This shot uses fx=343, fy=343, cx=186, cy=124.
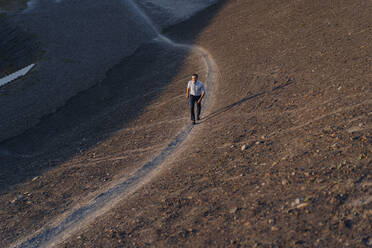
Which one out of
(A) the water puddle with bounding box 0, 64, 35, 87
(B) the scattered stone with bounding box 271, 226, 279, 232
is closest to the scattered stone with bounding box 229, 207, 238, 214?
(B) the scattered stone with bounding box 271, 226, 279, 232

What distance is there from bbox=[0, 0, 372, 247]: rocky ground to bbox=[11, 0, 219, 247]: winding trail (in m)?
0.42

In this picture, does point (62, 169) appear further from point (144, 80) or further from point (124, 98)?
point (144, 80)

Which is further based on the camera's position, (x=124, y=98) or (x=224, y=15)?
(x=224, y=15)

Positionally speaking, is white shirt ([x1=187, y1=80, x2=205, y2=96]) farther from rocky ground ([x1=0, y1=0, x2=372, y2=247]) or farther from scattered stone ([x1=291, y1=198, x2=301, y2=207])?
scattered stone ([x1=291, y1=198, x2=301, y2=207])

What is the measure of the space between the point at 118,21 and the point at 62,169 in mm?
31089

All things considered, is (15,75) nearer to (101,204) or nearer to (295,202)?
(101,204)

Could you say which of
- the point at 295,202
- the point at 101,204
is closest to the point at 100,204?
the point at 101,204

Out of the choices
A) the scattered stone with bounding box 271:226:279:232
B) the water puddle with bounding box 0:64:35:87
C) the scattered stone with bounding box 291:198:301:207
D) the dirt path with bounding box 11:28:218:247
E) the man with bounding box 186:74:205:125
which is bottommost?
the scattered stone with bounding box 291:198:301:207

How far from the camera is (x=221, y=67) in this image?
2508 centimetres

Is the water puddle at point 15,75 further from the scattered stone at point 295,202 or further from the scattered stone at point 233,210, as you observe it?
the scattered stone at point 295,202

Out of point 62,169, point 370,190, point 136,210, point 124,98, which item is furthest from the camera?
point 124,98

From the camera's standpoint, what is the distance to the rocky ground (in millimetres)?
9166

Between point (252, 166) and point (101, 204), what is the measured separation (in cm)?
564

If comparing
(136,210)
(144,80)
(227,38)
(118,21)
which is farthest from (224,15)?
(136,210)
